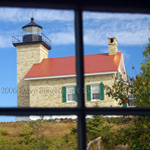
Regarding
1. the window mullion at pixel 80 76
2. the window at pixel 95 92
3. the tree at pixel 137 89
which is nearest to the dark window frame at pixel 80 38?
the window mullion at pixel 80 76

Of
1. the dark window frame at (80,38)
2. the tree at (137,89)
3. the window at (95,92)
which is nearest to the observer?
the dark window frame at (80,38)

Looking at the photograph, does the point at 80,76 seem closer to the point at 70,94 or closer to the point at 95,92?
the point at 95,92

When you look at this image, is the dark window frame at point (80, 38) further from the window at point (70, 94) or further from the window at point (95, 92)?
the window at point (70, 94)

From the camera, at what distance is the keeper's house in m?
12.6

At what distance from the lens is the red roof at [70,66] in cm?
1342

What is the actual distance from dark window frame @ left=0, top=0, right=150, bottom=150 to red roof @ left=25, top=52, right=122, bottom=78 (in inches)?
484


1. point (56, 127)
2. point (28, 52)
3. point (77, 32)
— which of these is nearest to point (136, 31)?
point (28, 52)

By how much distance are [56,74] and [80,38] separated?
13117mm

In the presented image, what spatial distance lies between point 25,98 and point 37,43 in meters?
3.00

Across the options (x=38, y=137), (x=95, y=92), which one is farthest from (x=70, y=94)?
(x=38, y=137)

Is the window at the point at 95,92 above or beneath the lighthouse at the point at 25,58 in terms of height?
beneath

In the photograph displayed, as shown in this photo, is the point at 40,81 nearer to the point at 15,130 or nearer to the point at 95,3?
the point at 15,130

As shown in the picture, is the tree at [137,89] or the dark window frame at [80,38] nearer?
the dark window frame at [80,38]

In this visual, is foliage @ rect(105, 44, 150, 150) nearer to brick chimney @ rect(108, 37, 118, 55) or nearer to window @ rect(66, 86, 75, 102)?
window @ rect(66, 86, 75, 102)
